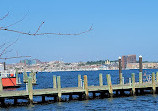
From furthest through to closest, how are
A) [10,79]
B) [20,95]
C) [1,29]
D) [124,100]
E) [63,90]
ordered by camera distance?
[10,79]
[124,100]
[63,90]
[20,95]
[1,29]

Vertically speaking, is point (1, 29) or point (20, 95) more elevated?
point (1, 29)

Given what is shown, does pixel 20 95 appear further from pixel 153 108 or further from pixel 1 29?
pixel 1 29

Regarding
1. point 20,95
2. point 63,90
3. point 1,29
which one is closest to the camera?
point 1,29

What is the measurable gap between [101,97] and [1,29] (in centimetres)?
3267

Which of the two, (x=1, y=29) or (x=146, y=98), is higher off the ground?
(x=1, y=29)

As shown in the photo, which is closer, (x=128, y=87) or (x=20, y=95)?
(x=20, y=95)

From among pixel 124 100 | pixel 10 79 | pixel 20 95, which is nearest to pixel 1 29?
pixel 20 95

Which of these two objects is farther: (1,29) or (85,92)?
(85,92)

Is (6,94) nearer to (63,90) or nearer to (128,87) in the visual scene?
(63,90)

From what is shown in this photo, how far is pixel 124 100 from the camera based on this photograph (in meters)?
40.9

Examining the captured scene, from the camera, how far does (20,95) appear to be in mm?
35812

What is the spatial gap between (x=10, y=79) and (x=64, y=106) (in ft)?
83.8

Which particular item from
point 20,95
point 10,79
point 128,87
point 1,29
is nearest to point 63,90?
point 20,95

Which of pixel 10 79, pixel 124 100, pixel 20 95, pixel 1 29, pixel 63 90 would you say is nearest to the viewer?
pixel 1 29
